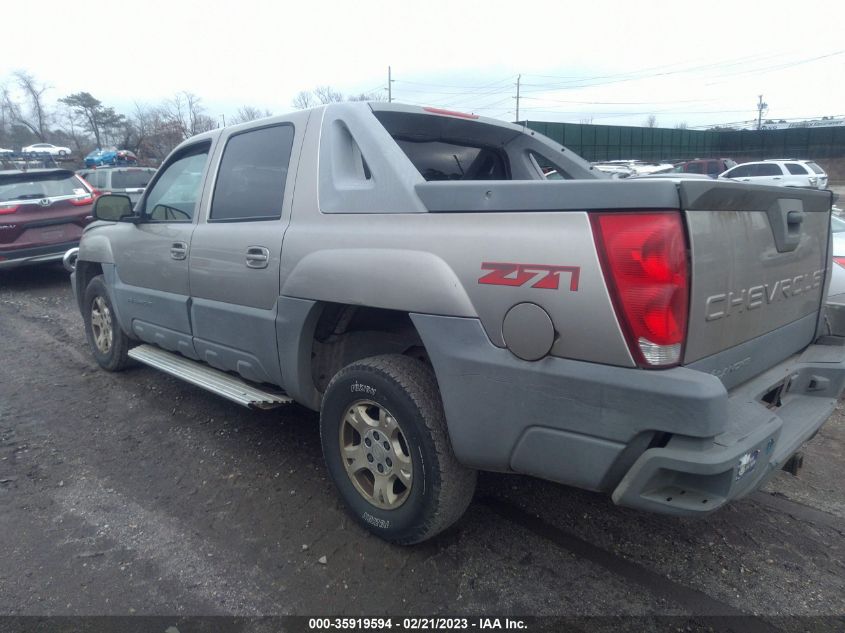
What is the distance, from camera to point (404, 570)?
2.68 meters

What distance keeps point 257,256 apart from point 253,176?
1.97 feet

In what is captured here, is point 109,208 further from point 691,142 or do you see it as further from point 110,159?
point 691,142

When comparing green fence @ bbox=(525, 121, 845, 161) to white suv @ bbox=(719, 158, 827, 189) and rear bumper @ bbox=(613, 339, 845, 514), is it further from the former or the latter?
rear bumper @ bbox=(613, 339, 845, 514)

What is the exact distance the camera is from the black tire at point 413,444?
8.13ft

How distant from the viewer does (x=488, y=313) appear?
7.23 ft

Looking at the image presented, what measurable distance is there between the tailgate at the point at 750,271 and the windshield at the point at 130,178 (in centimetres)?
1565

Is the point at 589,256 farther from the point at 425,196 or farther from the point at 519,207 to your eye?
the point at 425,196

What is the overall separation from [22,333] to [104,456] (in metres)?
4.07

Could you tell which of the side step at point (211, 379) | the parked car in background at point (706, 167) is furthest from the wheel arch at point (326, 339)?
the parked car in background at point (706, 167)

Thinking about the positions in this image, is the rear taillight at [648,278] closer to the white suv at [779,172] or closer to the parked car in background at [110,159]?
the white suv at [779,172]

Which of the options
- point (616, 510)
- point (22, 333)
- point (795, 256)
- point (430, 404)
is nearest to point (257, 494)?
point (430, 404)

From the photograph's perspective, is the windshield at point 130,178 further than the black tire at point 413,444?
Yes

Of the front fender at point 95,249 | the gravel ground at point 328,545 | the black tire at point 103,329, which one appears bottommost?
the gravel ground at point 328,545

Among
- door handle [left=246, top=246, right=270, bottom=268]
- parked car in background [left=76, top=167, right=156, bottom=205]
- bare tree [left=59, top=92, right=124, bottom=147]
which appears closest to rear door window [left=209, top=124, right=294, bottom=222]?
door handle [left=246, top=246, right=270, bottom=268]
